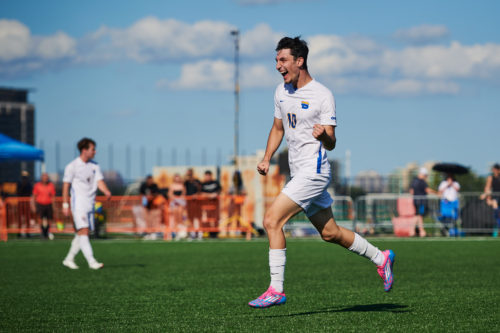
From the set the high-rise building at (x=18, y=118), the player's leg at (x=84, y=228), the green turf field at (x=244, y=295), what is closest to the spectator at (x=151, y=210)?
the green turf field at (x=244, y=295)

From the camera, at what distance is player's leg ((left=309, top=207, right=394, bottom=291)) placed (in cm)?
703

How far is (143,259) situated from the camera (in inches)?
612

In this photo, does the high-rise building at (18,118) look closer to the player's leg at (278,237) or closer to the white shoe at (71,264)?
the white shoe at (71,264)

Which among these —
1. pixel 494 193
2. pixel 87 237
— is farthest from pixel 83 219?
pixel 494 193

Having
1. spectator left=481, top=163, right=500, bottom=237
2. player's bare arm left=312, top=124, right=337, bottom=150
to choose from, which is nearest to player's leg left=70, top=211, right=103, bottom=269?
player's bare arm left=312, top=124, right=337, bottom=150

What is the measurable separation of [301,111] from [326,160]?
1.66ft

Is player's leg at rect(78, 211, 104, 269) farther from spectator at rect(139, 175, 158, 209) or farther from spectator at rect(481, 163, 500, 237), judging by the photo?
spectator at rect(481, 163, 500, 237)

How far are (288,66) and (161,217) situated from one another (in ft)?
61.7

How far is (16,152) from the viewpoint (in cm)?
2512

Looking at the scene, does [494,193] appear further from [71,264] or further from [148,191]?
[71,264]

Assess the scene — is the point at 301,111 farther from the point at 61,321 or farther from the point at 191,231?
the point at 191,231

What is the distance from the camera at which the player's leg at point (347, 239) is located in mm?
7027

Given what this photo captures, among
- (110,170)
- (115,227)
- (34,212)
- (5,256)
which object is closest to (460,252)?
(5,256)

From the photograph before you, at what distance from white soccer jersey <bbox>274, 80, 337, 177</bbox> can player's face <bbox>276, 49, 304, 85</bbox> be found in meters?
0.11
